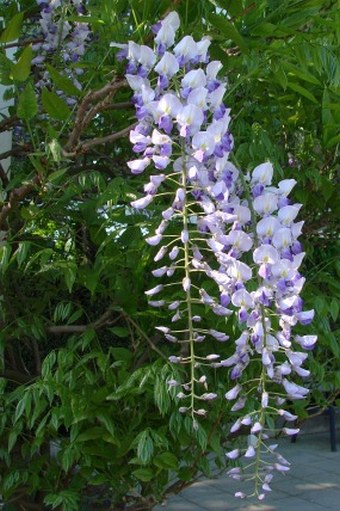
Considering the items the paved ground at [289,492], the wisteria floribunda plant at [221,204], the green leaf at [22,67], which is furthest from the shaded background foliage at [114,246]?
the paved ground at [289,492]

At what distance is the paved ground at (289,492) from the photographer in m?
5.96

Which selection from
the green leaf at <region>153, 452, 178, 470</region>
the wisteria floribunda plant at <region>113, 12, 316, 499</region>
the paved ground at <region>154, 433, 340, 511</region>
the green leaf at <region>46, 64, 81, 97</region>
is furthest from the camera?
the paved ground at <region>154, 433, 340, 511</region>

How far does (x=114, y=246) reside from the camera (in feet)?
7.94

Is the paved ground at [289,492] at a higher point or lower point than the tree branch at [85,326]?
lower

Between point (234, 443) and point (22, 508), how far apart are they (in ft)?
2.81

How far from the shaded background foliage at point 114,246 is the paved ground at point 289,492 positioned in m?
3.00

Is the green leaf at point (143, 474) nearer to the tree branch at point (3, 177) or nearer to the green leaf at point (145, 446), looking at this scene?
the green leaf at point (145, 446)

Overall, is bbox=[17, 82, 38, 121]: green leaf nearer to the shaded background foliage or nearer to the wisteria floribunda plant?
the shaded background foliage

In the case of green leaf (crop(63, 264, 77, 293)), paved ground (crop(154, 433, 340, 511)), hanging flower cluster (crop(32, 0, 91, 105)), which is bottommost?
paved ground (crop(154, 433, 340, 511))

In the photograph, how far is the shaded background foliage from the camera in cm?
207

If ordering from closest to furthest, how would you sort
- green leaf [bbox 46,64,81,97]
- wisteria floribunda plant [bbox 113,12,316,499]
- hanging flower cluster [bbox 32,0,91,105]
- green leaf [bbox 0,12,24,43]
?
wisteria floribunda plant [bbox 113,12,316,499], green leaf [bbox 46,64,81,97], green leaf [bbox 0,12,24,43], hanging flower cluster [bbox 32,0,91,105]

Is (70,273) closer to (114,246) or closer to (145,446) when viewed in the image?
(114,246)

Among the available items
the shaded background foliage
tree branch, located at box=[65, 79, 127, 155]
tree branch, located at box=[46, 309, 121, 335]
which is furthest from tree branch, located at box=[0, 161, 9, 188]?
tree branch, located at box=[65, 79, 127, 155]

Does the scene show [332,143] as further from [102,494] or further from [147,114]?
[102,494]
